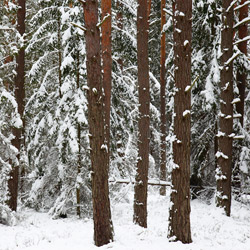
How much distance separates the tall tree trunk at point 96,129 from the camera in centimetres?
666

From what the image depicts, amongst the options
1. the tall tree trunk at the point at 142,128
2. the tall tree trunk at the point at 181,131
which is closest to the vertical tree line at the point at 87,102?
the tall tree trunk at the point at 142,128

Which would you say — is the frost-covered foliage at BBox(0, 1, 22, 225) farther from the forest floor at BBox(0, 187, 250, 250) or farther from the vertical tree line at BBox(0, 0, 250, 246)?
the forest floor at BBox(0, 187, 250, 250)

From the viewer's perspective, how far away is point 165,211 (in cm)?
1348

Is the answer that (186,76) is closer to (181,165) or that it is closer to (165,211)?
(181,165)

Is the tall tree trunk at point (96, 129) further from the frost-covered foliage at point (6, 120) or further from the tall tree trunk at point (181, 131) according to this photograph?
the frost-covered foliage at point (6, 120)

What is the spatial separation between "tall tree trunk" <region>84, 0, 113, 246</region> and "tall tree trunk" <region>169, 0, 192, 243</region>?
152 cm

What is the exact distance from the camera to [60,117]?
1235 cm

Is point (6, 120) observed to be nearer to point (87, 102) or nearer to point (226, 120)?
point (87, 102)

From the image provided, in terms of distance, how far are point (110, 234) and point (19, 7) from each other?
A: 961cm

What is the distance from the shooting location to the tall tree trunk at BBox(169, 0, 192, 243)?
22.3 feet

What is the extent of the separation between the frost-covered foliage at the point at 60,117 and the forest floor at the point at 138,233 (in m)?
1.21

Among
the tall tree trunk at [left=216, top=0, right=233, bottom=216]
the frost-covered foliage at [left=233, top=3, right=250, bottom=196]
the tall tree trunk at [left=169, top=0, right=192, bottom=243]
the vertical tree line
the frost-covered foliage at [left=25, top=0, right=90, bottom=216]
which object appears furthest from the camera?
the frost-covered foliage at [left=233, top=3, right=250, bottom=196]

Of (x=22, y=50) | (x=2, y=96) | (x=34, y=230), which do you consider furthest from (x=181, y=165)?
(x=22, y=50)

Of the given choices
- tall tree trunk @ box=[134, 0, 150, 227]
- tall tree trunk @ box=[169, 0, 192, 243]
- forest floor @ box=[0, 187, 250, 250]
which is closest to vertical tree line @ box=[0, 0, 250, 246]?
tall tree trunk @ box=[134, 0, 150, 227]
